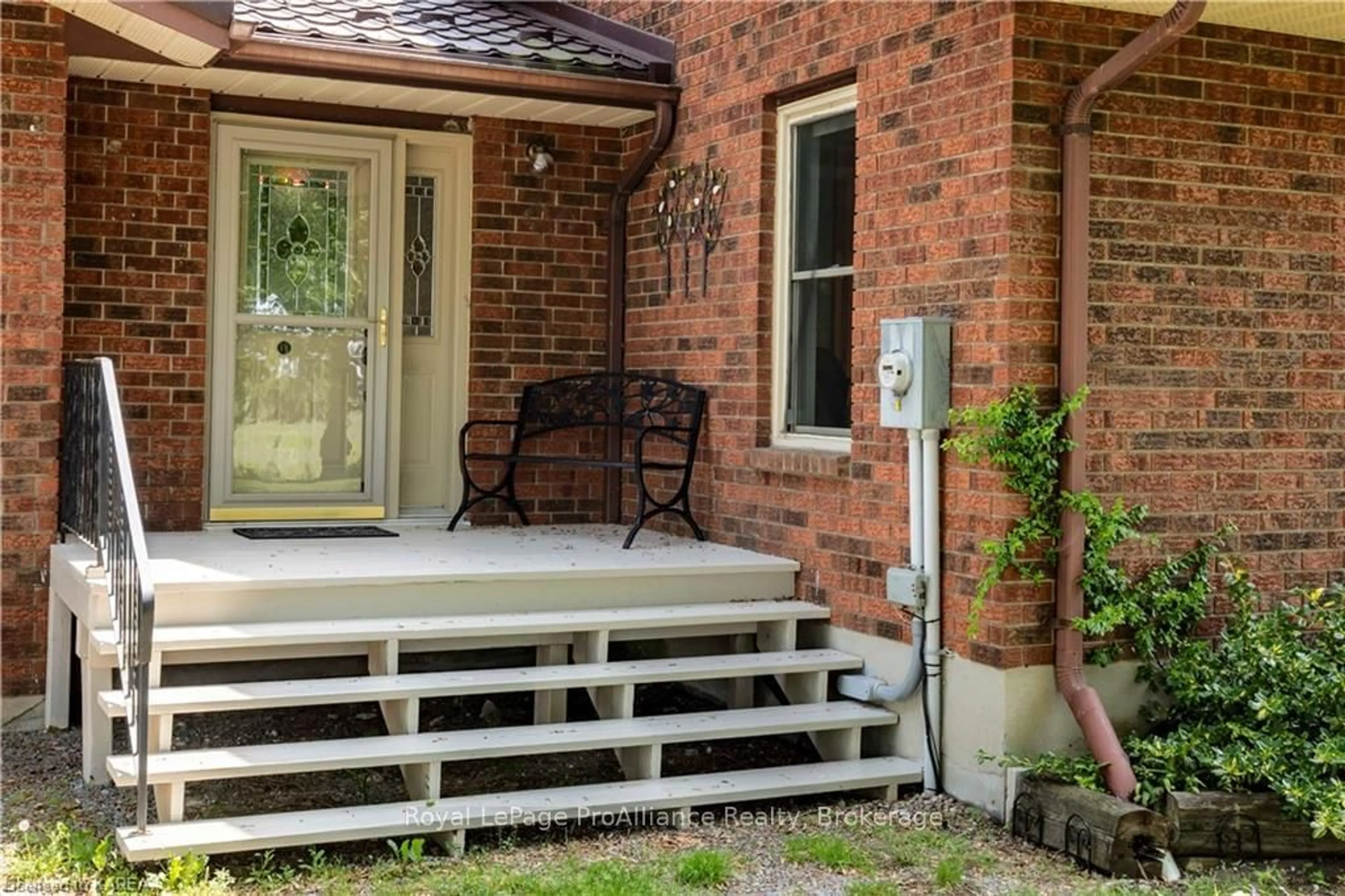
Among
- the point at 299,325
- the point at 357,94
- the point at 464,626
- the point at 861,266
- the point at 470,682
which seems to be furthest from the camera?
the point at 299,325

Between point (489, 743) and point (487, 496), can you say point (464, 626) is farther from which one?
point (487, 496)

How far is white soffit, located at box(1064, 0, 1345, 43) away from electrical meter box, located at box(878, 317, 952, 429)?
126cm

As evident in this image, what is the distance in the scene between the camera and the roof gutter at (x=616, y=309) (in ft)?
26.2

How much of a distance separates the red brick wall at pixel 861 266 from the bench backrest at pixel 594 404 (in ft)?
0.56

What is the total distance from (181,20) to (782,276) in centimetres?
276

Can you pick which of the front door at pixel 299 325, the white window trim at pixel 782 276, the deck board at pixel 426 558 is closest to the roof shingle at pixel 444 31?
the front door at pixel 299 325

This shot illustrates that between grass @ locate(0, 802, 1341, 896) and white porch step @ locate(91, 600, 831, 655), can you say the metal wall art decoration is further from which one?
grass @ locate(0, 802, 1341, 896)

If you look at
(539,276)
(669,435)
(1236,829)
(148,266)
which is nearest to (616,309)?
(539,276)

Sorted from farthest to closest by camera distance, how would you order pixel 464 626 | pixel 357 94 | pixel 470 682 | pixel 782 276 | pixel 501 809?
pixel 357 94 → pixel 782 276 → pixel 464 626 → pixel 470 682 → pixel 501 809

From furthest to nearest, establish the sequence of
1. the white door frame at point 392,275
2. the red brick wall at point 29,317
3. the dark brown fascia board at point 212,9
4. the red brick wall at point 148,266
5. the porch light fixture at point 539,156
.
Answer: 1. the porch light fixture at point 539,156
2. the white door frame at point 392,275
3. the red brick wall at point 148,266
4. the red brick wall at point 29,317
5. the dark brown fascia board at point 212,9

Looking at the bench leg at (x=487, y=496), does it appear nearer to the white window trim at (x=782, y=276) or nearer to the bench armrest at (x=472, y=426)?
the bench armrest at (x=472, y=426)

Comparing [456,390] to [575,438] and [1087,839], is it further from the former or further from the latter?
[1087,839]

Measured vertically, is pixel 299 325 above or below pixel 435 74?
below

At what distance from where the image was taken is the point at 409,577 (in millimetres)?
5613
